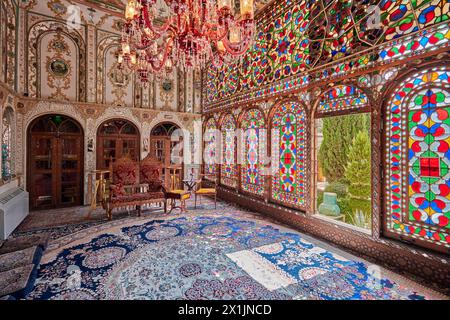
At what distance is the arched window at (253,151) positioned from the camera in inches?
205

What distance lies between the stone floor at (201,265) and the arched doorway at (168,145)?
3.06 meters

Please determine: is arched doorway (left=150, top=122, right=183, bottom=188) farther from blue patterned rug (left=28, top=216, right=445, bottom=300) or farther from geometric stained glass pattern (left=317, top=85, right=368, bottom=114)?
geometric stained glass pattern (left=317, top=85, right=368, bottom=114)

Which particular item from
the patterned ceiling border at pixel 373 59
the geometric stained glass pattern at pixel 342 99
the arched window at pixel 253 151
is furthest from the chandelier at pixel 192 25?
the arched window at pixel 253 151

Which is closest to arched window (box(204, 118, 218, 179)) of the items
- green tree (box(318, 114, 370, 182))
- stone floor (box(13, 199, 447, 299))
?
stone floor (box(13, 199, 447, 299))

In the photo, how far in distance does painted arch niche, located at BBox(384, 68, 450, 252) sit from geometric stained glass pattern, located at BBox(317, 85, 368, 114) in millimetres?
424

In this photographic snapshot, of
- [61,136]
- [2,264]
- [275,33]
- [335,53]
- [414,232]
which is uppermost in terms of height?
[275,33]

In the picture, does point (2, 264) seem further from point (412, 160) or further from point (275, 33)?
point (275, 33)

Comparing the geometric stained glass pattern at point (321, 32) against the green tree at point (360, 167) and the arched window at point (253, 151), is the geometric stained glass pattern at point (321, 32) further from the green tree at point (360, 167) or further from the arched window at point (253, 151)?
the green tree at point (360, 167)

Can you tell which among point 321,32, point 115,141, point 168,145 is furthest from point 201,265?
point 168,145

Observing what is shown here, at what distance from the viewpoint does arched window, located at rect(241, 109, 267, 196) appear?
5.21 m

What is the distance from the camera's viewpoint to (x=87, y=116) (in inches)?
232

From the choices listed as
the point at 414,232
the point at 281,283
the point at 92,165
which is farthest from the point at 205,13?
the point at 92,165

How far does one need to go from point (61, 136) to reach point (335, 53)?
256 inches
